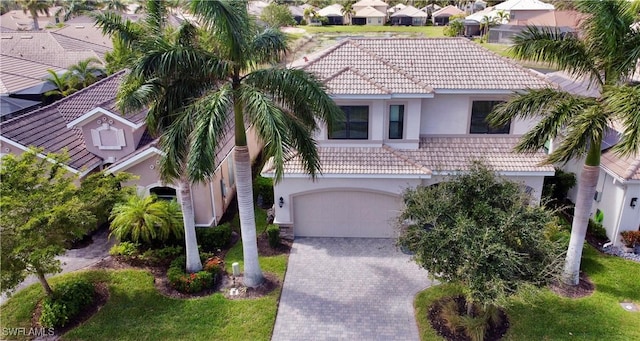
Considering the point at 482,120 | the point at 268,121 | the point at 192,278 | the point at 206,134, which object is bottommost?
the point at 192,278

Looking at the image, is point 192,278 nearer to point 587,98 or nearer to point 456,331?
point 456,331

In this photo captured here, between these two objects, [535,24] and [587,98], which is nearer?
[587,98]

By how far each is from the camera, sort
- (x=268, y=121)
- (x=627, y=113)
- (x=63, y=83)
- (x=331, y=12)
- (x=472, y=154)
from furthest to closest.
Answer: (x=331, y=12) → (x=63, y=83) → (x=472, y=154) → (x=627, y=113) → (x=268, y=121)

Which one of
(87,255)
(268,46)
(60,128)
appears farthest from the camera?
(60,128)

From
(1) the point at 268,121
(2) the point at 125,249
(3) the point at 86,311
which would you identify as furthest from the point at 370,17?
(3) the point at 86,311

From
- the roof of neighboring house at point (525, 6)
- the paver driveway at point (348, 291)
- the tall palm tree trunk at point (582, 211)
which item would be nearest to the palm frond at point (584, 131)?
the tall palm tree trunk at point (582, 211)

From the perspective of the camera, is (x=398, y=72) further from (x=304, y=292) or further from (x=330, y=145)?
(x=304, y=292)

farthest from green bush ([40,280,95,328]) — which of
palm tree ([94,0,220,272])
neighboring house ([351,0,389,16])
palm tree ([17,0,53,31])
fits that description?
neighboring house ([351,0,389,16])

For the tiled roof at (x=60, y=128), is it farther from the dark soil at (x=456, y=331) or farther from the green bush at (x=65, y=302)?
the dark soil at (x=456, y=331)
